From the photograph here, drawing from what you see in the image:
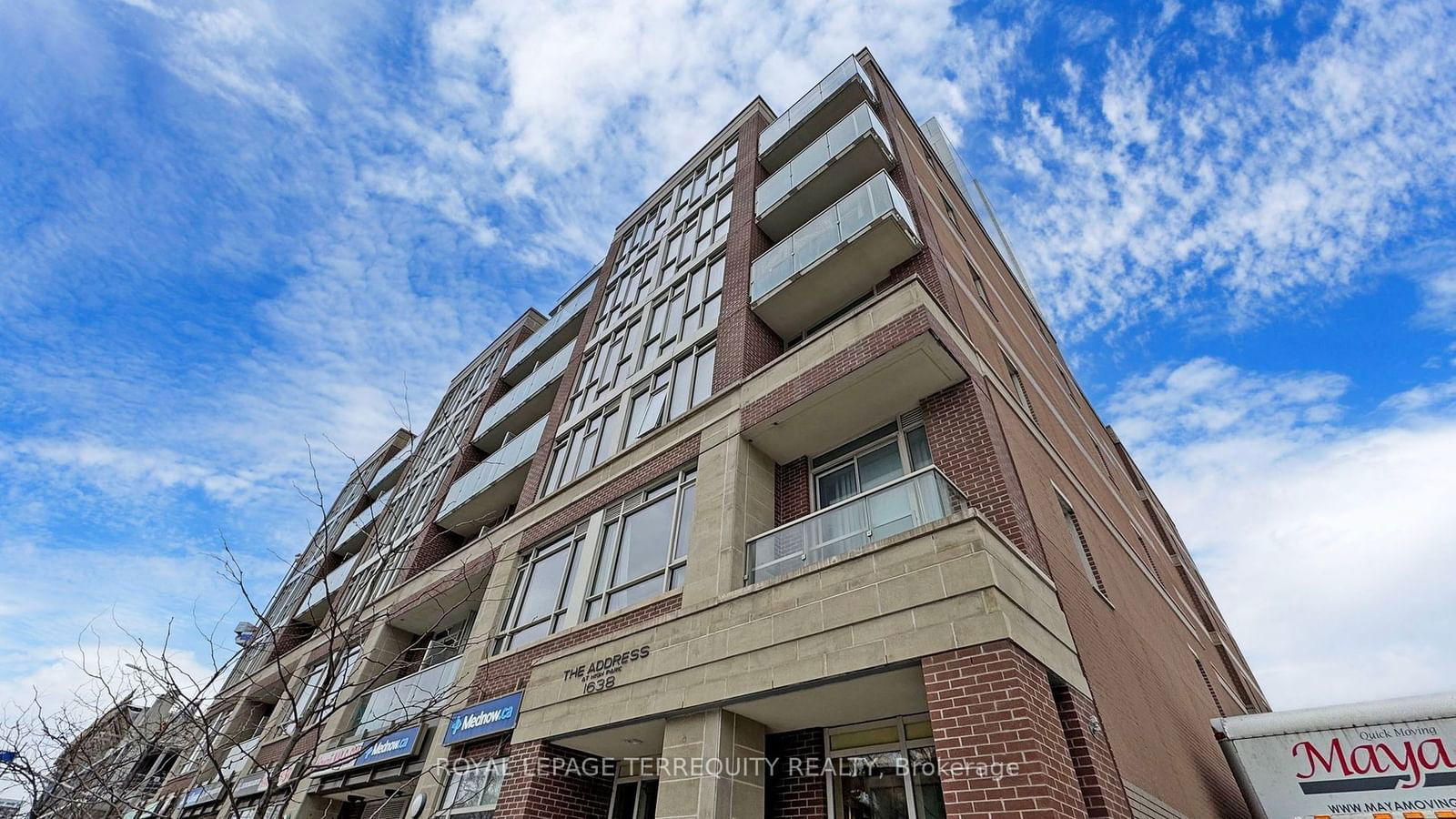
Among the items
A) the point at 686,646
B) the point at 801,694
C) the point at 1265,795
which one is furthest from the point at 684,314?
the point at 1265,795

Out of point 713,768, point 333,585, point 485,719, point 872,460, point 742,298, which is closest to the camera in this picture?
point 713,768

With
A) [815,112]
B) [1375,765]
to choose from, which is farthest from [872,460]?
[815,112]

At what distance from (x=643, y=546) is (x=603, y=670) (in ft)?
7.76

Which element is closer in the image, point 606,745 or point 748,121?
point 606,745

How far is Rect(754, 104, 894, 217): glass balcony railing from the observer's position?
1387 centimetres

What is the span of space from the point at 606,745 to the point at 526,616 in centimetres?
410

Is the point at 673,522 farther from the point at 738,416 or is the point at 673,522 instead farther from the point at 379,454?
the point at 379,454

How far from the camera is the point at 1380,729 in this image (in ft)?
27.6

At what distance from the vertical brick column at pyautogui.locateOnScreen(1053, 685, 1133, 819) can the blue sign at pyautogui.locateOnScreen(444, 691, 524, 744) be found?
7837mm

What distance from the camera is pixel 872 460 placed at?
983 cm

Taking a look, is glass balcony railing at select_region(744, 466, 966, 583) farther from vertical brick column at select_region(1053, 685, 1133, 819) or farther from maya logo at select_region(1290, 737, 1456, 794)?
maya logo at select_region(1290, 737, 1456, 794)

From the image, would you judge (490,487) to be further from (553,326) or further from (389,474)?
(389,474)

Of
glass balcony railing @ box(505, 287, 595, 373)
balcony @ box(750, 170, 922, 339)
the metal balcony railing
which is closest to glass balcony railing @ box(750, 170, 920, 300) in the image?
balcony @ box(750, 170, 922, 339)

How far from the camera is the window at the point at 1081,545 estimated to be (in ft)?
33.7
